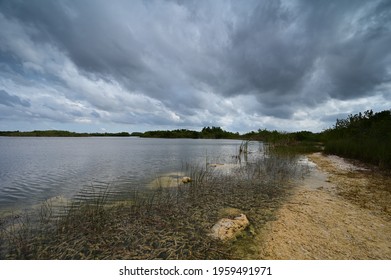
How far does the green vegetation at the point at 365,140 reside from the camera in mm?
15302

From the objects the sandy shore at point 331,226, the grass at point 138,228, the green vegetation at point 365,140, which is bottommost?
the grass at point 138,228

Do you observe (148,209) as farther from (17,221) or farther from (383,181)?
(383,181)

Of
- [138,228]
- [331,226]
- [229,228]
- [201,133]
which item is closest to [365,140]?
[331,226]

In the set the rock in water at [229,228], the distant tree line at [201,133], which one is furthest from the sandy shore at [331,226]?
the distant tree line at [201,133]

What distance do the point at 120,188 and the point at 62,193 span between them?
2796mm

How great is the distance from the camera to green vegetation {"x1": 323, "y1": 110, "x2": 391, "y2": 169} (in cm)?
1530

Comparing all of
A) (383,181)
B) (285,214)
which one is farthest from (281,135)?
(285,214)

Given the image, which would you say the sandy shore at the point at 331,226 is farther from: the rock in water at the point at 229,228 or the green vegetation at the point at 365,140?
the green vegetation at the point at 365,140

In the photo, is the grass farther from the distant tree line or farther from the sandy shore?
the distant tree line

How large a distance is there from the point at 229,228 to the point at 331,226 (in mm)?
3212

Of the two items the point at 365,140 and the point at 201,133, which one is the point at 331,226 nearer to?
the point at 365,140

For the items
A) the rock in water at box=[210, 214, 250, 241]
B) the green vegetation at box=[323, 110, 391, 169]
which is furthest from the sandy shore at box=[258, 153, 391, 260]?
the green vegetation at box=[323, 110, 391, 169]

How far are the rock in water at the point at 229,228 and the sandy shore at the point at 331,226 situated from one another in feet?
1.92

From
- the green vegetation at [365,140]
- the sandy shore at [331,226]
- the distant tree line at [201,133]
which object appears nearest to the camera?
the sandy shore at [331,226]
